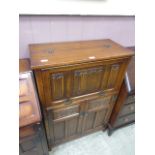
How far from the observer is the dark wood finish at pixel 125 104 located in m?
1.16

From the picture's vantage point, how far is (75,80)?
94 centimetres

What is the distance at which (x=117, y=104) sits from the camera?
52.9 inches

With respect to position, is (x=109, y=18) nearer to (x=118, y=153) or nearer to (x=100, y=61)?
(x=100, y=61)

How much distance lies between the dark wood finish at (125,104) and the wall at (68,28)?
0.36m

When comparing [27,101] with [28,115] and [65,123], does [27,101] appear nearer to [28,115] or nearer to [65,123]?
[28,115]

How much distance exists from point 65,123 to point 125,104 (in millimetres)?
636

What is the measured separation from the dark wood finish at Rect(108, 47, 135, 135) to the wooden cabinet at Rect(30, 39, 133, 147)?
0.07 metres

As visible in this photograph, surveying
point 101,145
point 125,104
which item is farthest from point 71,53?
point 101,145

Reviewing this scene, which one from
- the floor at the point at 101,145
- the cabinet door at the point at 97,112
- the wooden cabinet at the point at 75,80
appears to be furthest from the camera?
the floor at the point at 101,145

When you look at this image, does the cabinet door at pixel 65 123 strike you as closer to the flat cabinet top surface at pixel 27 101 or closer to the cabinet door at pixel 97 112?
the cabinet door at pixel 97 112

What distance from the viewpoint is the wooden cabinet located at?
833 mm

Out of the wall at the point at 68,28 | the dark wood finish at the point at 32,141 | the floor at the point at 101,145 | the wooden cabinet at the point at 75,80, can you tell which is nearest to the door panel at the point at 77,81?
the wooden cabinet at the point at 75,80
